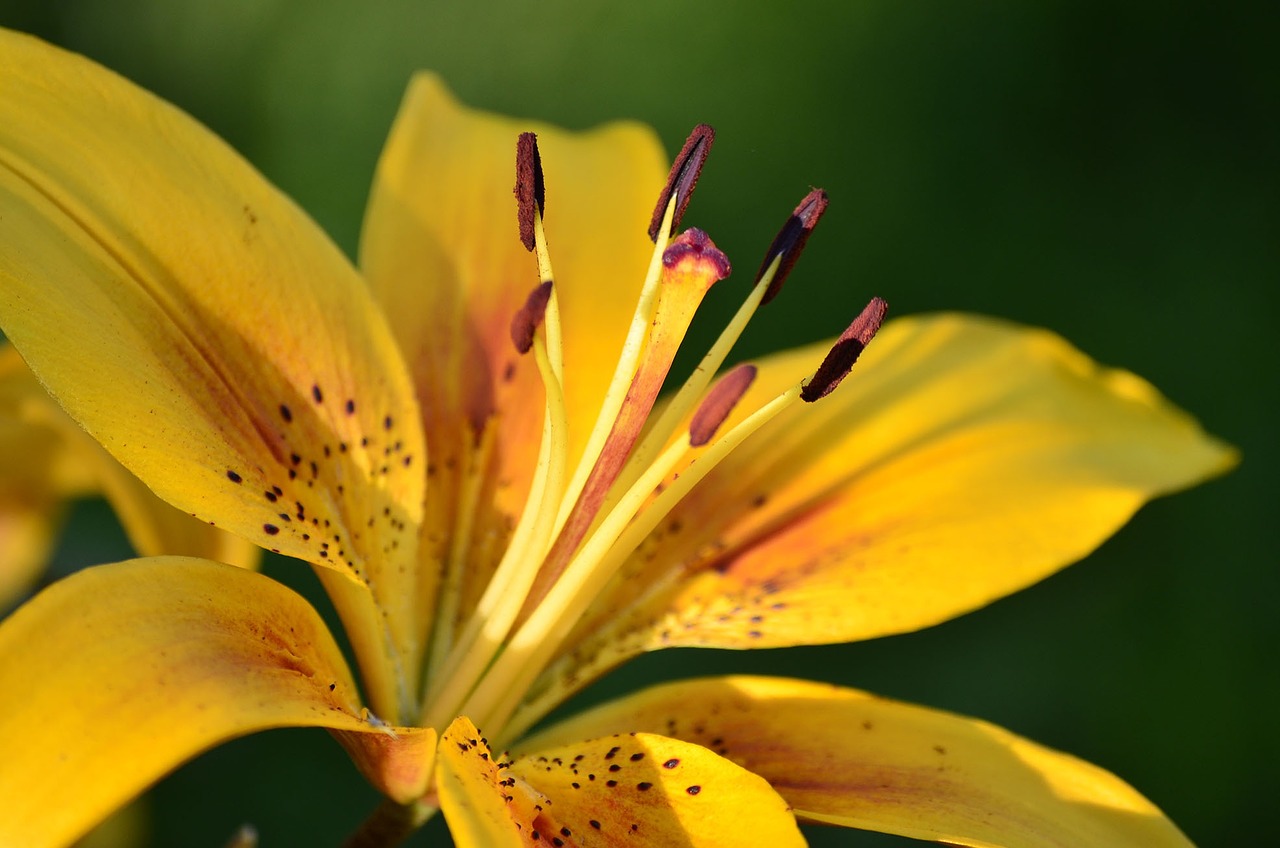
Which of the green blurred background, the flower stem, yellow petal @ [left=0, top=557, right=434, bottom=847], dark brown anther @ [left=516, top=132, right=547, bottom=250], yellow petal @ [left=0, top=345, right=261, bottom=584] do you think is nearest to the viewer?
yellow petal @ [left=0, top=557, right=434, bottom=847]

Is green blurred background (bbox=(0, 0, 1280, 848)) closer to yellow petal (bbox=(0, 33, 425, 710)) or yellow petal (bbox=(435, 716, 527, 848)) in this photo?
yellow petal (bbox=(0, 33, 425, 710))

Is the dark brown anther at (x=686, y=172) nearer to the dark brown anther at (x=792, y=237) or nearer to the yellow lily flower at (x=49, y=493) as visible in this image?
the dark brown anther at (x=792, y=237)

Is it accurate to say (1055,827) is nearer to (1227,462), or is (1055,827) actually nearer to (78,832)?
(1227,462)

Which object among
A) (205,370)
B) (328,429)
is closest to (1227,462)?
(328,429)

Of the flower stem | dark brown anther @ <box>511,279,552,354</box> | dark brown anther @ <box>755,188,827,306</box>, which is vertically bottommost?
the flower stem

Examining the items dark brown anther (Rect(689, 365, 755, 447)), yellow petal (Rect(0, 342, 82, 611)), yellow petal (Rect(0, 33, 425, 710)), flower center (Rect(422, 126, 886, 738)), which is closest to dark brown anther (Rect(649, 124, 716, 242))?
flower center (Rect(422, 126, 886, 738))

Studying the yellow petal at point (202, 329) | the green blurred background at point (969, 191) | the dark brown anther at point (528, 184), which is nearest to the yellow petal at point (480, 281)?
the yellow petal at point (202, 329)
